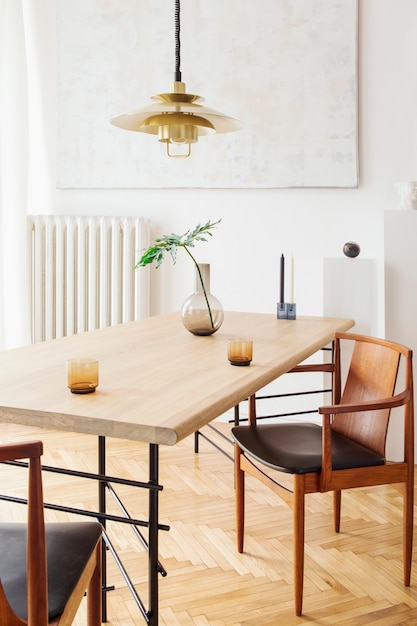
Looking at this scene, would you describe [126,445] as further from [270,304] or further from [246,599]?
[246,599]

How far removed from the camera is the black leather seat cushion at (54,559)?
1364mm

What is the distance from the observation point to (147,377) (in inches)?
78.3

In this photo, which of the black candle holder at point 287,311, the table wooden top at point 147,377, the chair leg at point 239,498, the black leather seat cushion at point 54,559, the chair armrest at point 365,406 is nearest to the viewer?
the black leather seat cushion at point 54,559

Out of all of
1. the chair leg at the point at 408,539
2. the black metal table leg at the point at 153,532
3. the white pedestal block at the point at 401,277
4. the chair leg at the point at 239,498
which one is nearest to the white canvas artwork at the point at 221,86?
the white pedestal block at the point at 401,277

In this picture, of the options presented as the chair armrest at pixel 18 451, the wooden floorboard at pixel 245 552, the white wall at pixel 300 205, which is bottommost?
the wooden floorboard at pixel 245 552

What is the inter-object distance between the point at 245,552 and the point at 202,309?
0.90m

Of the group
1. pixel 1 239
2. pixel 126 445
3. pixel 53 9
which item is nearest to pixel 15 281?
pixel 1 239

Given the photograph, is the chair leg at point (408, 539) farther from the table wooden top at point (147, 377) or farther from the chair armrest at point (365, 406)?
the table wooden top at point (147, 377)

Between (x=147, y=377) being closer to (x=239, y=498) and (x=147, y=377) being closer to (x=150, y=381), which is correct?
(x=150, y=381)

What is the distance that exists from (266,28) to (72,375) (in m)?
2.96

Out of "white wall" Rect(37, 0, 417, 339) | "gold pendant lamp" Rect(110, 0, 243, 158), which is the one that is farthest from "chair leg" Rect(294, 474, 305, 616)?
"white wall" Rect(37, 0, 417, 339)

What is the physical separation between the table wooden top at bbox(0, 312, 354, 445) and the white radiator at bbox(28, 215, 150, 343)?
1.41 m

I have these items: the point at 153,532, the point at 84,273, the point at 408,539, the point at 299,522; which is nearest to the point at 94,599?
the point at 153,532

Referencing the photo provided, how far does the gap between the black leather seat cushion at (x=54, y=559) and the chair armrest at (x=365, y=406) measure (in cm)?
75
